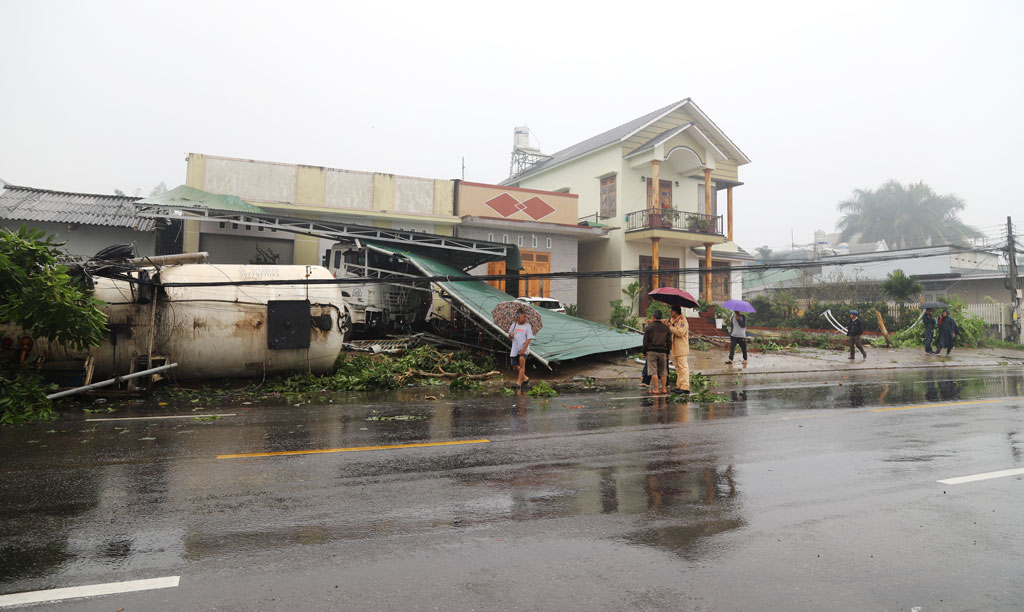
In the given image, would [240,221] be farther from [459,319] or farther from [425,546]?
[425,546]

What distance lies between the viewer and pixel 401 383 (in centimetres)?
1307

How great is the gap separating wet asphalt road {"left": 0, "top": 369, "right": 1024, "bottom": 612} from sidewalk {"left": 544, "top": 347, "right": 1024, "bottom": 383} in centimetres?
741

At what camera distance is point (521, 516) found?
14.4 feet

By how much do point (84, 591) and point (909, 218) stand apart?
2701 inches

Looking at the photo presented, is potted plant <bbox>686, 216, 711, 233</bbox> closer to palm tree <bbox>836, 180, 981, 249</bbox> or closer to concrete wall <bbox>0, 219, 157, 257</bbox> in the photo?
concrete wall <bbox>0, 219, 157, 257</bbox>

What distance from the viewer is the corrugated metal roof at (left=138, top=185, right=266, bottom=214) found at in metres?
16.5

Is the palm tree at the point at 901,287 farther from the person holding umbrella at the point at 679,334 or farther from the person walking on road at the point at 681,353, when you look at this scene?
the person walking on road at the point at 681,353

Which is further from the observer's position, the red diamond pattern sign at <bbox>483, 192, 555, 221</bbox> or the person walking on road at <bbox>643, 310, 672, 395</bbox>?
the red diamond pattern sign at <bbox>483, 192, 555, 221</bbox>

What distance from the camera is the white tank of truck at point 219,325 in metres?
11.2

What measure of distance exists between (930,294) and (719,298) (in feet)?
54.0

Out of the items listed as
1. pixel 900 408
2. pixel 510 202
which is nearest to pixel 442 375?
pixel 900 408

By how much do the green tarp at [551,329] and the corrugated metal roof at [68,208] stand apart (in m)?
8.86

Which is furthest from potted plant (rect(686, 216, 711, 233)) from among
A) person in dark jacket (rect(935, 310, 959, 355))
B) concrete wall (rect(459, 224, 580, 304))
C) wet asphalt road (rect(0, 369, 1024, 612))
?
wet asphalt road (rect(0, 369, 1024, 612))

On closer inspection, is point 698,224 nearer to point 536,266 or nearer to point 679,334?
point 536,266
